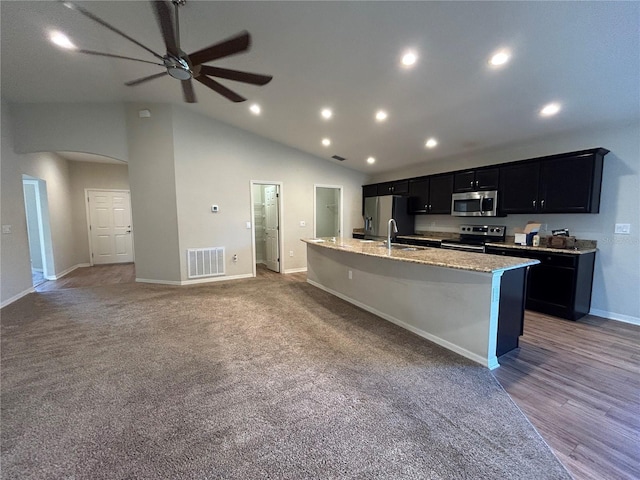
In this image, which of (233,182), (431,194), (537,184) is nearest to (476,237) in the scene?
(431,194)

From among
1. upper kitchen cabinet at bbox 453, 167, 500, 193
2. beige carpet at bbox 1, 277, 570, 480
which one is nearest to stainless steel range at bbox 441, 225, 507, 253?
upper kitchen cabinet at bbox 453, 167, 500, 193

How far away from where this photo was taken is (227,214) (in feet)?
17.8

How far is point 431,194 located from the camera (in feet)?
17.1

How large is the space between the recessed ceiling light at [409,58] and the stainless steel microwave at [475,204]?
2591 millimetres

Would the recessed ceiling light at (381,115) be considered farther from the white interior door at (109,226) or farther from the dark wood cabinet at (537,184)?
the white interior door at (109,226)

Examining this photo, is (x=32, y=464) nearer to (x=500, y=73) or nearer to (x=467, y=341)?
(x=467, y=341)

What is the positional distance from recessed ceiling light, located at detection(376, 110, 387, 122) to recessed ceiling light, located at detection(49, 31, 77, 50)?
364cm

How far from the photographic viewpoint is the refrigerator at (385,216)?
5.71 m

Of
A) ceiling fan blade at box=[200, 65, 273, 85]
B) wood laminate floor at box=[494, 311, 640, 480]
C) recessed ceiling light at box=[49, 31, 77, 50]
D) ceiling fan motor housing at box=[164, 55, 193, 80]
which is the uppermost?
recessed ceiling light at box=[49, 31, 77, 50]

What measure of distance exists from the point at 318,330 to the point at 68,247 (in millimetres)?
6837

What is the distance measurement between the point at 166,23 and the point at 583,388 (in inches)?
159

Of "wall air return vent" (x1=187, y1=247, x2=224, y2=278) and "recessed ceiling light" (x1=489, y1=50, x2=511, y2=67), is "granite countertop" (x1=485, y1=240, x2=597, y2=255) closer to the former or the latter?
"recessed ceiling light" (x1=489, y1=50, x2=511, y2=67)

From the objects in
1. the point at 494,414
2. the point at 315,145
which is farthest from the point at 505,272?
the point at 315,145

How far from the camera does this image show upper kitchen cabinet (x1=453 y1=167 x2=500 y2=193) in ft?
13.8
